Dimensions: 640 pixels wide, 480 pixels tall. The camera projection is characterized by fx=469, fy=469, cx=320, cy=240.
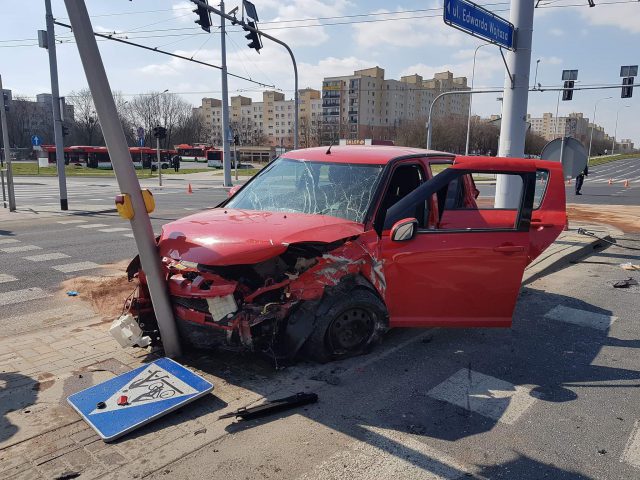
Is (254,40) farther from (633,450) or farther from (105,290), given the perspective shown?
(633,450)

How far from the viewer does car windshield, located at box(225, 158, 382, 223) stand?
15.1ft

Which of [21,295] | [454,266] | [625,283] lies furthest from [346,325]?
[625,283]

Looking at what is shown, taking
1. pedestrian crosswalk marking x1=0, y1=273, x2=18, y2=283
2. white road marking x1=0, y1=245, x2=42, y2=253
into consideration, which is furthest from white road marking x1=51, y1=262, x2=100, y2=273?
white road marking x1=0, y1=245, x2=42, y2=253

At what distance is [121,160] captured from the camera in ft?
12.9

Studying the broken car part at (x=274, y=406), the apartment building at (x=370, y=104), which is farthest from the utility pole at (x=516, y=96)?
the apartment building at (x=370, y=104)

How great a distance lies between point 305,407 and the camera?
356 cm

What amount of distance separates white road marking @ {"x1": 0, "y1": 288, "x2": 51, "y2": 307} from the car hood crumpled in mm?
3196

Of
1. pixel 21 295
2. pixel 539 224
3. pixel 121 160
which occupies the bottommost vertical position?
pixel 21 295

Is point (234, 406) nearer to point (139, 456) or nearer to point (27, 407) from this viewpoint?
point (139, 456)

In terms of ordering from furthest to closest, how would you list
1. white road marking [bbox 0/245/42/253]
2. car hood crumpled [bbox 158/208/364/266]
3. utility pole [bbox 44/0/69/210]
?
utility pole [bbox 44/0/69/210], white road marking [bbox 0/245/42/253], car hood crumpled [bbox 158/208/364/266]

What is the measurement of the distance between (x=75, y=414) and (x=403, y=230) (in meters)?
2.96

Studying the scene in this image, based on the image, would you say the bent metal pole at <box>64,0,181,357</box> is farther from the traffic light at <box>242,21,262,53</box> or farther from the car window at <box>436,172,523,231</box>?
the traffic light at <box>242,21,262,53</box>

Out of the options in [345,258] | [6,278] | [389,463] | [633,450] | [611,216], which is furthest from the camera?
[611,216]

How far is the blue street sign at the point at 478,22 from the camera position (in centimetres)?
748
